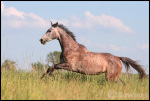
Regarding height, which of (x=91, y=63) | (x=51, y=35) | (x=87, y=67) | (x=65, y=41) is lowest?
(x=87, y=67)

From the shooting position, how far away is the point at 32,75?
9875 millimetres

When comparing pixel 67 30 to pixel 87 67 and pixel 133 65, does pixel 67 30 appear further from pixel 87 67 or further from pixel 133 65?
pixel 133 65

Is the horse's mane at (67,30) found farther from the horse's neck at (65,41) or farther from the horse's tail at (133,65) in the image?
the horse's tail at (133,65)

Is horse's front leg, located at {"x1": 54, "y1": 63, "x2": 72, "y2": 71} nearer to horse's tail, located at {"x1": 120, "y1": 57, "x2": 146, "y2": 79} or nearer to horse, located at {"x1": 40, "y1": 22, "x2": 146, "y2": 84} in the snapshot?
horse, located at {"x1": 40, "y1": 22, "x2": 146, "y2": 84}

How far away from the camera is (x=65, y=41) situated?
950 centimetres

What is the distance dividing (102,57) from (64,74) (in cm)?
219

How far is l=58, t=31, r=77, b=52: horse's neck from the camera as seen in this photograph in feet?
31.1

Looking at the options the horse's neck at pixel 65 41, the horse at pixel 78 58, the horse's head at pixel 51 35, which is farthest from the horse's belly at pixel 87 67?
the horse's head at pixel 51 35

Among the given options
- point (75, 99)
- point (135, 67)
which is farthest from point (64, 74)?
point (75, 99)

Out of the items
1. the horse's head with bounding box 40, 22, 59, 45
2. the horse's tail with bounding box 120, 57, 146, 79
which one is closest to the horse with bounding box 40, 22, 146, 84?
the horse's head with bounding box 40, 22, 59, 45

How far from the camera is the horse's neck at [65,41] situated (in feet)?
31.1

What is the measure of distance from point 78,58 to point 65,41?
941 mm

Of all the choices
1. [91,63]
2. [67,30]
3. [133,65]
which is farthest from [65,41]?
[133,65]

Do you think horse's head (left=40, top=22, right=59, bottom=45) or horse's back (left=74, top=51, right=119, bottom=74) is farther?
horse's head (left=40, top=22, right=59, bottom=45)
